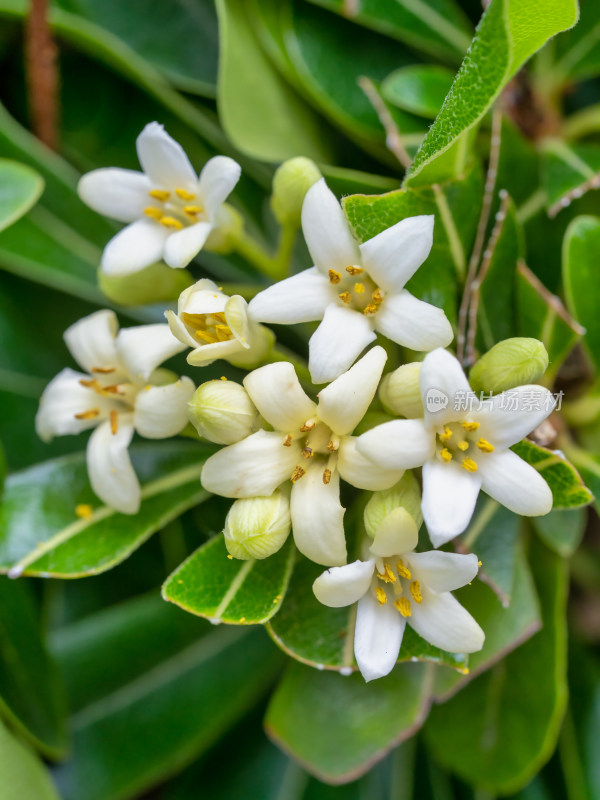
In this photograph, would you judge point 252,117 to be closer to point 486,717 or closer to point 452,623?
point 452,623

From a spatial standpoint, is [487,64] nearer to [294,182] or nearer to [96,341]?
[294,182]

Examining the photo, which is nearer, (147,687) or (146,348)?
(146,348)

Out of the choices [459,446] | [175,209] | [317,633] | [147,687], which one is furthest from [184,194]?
[147,687]

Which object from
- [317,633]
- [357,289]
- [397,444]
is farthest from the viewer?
[317,633]

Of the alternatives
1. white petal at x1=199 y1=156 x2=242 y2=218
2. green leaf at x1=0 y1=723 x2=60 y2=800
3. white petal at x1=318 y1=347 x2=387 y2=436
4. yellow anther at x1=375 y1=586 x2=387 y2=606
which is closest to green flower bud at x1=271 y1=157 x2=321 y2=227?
white petal at x1=199 y1=156 x2=242 y2=218

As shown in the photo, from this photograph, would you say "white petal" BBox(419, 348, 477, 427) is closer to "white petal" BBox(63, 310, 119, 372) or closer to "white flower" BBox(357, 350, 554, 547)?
"white flower" BBox(357, 350, 554, 547)
